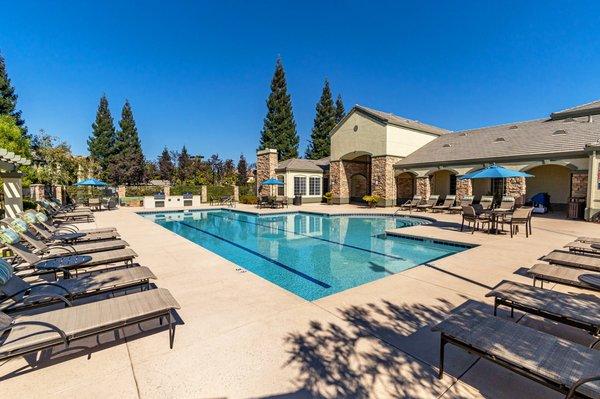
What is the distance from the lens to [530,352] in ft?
7.43

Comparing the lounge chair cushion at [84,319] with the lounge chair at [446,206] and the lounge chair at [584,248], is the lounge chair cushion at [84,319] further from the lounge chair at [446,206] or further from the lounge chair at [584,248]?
the lounge chair at [446,206]

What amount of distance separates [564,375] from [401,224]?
13.2 m

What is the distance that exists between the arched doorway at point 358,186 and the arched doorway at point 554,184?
469 inches

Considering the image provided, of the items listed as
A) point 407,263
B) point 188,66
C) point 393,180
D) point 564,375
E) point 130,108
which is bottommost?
point 407,263

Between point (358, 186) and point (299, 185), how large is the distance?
551 centimetres

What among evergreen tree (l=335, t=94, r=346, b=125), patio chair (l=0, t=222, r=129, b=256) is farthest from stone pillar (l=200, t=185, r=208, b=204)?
evergreen tree (l=335, t=94, r=346, b=125)

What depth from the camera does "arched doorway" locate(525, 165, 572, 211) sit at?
1770 centimetres

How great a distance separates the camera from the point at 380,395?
2.43 metres

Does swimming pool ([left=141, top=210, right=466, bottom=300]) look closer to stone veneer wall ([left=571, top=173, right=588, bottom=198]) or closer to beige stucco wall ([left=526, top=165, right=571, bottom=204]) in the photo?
stone veneer wall ([left=571, top=173, right=588, bottom=198])

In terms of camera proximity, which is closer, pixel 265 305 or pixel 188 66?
pixel 265 305

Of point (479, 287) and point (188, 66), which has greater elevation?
point (188, 66)

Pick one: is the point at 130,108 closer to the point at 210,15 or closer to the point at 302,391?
the point at 210,15

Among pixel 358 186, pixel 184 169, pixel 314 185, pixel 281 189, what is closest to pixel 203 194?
pixel 281 189

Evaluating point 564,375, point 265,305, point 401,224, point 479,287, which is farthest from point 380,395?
point 401,224
